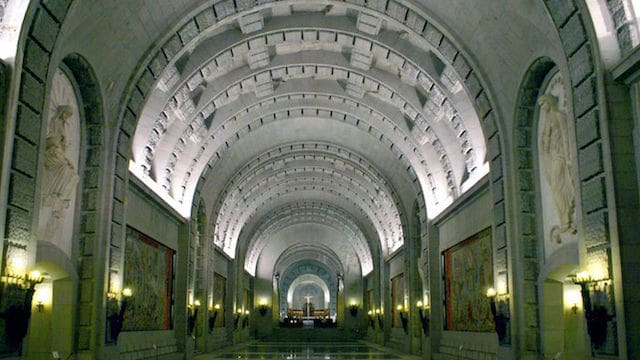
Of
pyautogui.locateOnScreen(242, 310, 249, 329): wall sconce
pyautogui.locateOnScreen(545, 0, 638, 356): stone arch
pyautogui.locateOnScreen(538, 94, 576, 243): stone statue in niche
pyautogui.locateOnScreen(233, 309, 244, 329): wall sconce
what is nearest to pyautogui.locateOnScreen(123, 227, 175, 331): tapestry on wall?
pyautogui.locateOnScreen(538, 94, 576, 243): stone statue in niche

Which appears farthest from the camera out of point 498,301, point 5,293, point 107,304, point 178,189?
point 178,189

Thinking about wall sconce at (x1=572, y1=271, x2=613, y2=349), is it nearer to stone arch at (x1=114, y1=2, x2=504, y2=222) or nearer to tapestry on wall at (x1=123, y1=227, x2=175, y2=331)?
stone arch at (x1=114, y1=2, x2=504, y2=222)

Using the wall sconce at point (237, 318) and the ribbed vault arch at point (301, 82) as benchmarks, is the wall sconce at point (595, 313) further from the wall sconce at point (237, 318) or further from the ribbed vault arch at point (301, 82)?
the wall sconce at point (237, 318)

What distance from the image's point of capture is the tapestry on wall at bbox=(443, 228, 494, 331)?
19594 mm

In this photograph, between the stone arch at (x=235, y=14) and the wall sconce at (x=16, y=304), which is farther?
the stone arch at (x=235, y=14)

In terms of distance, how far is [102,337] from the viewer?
15.7 m

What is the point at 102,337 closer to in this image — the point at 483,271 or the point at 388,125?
the point at 483,271

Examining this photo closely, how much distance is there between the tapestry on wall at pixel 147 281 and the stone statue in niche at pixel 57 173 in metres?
4.56

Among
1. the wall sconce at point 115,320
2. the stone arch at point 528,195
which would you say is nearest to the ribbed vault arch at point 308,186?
the wall sconce at point 115,320

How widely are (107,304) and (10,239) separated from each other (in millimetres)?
5647

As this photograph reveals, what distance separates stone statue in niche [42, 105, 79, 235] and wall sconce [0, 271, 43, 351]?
289cm

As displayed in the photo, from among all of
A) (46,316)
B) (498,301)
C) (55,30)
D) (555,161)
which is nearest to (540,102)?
(555,161)

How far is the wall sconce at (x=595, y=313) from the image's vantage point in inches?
436

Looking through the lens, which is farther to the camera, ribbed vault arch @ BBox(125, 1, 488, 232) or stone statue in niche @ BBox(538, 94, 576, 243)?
ribbed vault arch @ BBox(125, 1, 488, 232)
